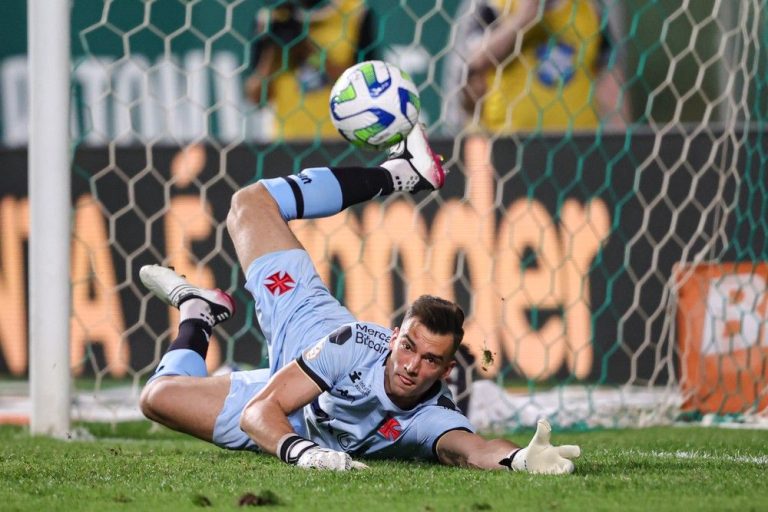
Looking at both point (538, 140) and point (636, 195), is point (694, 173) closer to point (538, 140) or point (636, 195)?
point (636, 195)

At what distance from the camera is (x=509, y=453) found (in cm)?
420

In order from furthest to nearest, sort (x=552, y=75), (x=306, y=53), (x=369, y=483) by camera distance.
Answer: (x=306, y=53), (x=552, y=75), (x=369, y=483)

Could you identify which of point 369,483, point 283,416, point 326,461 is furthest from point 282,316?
point 369,483

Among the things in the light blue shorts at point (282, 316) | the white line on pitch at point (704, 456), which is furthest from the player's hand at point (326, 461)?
the white line on pitch at point (704, 456)

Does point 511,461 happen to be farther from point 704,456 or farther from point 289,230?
point 289,230

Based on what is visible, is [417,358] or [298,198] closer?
[417,358]

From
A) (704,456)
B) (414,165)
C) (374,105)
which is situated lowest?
(704,456)

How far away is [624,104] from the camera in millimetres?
9094

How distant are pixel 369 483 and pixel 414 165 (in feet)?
6.17

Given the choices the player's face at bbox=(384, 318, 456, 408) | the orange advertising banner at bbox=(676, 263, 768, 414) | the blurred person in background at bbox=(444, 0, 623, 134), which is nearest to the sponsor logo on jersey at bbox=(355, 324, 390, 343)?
the player's face at bbox=(384, 318, 456, 408)

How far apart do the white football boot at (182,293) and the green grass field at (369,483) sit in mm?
657

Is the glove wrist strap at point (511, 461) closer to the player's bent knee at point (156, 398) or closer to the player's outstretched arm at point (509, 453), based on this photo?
the player's outstretched arm at point (509, 453)

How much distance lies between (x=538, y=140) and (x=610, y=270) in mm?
854

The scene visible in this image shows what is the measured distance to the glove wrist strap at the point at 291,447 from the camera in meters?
4.19
